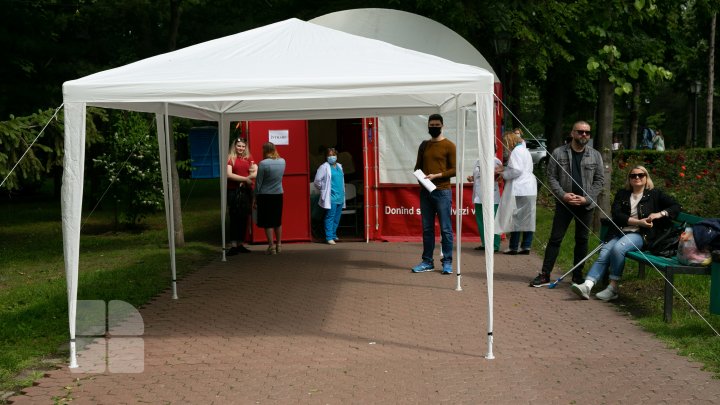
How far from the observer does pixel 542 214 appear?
20.5 m

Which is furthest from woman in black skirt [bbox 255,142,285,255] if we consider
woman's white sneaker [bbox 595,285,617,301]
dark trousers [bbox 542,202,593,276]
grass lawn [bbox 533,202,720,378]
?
woman's white sneaker [bbox 595,285,617,301]

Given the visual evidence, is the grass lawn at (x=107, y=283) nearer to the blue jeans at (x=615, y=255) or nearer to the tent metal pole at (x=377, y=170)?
the blue jeans at (x=615, y=255)

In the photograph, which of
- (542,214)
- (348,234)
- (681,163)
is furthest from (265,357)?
(681,163)

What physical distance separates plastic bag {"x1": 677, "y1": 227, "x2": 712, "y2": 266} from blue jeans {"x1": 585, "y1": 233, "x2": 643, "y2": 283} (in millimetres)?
865

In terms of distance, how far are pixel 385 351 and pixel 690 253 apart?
10.7 ft

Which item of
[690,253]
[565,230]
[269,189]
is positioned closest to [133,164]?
[269,189]

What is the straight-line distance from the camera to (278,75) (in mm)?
7781

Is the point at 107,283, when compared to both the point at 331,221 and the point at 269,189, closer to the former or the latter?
the point at 269,189

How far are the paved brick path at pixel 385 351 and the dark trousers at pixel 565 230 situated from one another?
0.44 m

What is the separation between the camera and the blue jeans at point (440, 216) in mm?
11945

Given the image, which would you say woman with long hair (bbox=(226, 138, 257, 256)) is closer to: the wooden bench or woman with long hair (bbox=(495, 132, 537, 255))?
woman with long hair (bbox=(495, 132, 537, 255))

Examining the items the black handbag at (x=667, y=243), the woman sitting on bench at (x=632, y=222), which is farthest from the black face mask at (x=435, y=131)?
the black handbag at (x=667, y=243)

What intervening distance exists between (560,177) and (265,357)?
4814 millimetres

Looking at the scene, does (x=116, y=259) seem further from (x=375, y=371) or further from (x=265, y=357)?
(x=375, y=371)
